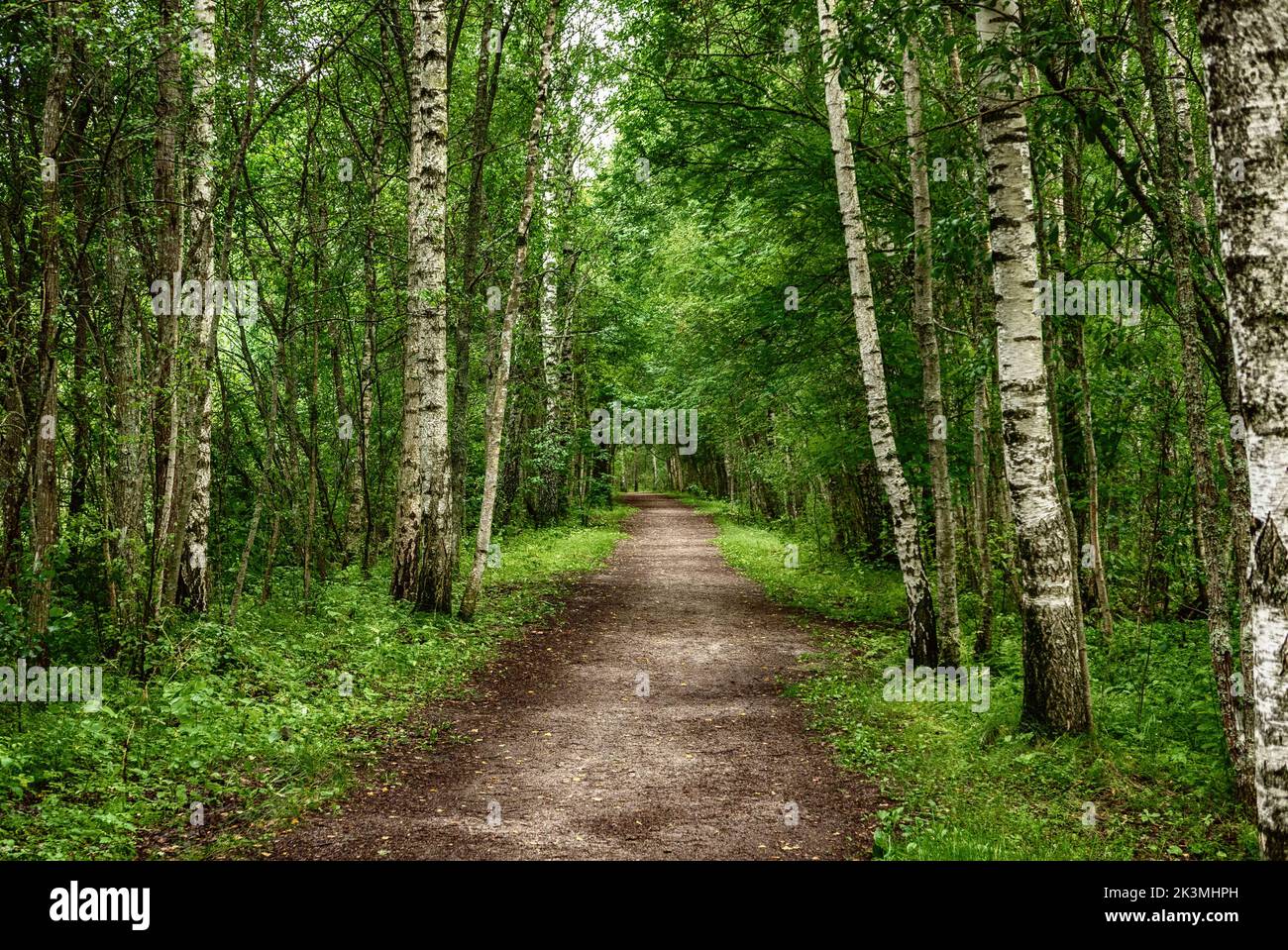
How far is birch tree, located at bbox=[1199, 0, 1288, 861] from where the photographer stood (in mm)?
2945

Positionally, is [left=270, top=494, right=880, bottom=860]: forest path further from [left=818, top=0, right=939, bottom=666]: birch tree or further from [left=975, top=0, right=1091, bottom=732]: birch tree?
[left=975, top=0, right=1091, bottom=732]: birch tree

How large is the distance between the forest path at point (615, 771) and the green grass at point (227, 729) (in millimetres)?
442

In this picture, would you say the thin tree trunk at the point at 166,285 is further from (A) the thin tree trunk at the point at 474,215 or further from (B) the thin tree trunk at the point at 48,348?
(A) the thin tree trunk at the point at 474,215

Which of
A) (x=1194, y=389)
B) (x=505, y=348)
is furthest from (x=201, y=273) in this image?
(x=1194, y=389)

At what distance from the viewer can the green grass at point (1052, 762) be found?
505 cm

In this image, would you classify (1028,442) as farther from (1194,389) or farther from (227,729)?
(227,729)

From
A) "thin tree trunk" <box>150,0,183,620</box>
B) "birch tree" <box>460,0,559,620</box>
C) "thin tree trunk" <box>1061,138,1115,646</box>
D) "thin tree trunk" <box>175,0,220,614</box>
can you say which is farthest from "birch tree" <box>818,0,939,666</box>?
"thin tree trunk" <box>150,0,183,620</box>

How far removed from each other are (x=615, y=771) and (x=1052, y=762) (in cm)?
336

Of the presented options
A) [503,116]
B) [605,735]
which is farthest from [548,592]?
[503,116]

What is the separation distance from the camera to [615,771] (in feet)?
22.1

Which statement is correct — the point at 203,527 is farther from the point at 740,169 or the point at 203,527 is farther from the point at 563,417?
the point at 563,417

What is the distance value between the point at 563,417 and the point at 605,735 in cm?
1931

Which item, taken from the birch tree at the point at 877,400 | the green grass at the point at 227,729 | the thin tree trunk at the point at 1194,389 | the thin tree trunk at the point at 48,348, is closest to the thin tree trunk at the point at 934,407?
the birch tree at the point at 877,400

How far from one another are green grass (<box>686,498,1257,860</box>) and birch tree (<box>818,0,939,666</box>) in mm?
717
